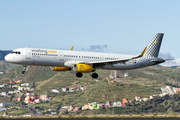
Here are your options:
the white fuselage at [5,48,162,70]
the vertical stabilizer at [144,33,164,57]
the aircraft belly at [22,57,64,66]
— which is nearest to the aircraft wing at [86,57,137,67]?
the white fuselage at [5,48,162,70]

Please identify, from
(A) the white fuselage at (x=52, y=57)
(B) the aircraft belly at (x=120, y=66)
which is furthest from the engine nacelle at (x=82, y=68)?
(B) the aircraft belly at (x=120, y=66)

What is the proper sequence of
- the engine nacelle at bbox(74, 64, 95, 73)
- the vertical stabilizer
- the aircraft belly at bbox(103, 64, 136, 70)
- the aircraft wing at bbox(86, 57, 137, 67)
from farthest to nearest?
the vertical stabilizer → the aircraft belly at bbox(103, 64, 136, 70) → the aircraft wing at bbox(86, 57, 137, 67) → the engine nacelle at bbox(74, 64, 95, 73)

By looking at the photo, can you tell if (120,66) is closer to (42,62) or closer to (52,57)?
(52,57)

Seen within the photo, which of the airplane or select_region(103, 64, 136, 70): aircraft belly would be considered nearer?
the airplane

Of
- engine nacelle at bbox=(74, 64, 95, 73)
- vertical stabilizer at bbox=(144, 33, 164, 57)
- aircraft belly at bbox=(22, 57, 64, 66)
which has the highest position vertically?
vertical stabilizer at bbox=(144, 33, 164, 57)

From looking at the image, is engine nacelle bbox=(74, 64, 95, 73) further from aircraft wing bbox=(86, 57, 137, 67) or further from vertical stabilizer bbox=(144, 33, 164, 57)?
vertical stabilizer bbox=(144, 33, 164, 57)

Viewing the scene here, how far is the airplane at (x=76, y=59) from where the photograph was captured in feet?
216

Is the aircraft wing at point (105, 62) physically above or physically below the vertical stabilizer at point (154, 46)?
below

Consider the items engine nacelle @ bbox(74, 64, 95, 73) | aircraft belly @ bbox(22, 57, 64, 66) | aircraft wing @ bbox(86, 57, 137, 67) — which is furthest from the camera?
aircraft wing @ bbox(86, 57, 137, 67)

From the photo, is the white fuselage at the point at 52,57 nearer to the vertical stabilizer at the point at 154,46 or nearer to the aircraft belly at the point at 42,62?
the aircraft belly at the point at 42,62

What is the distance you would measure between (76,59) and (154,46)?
21.5 metres

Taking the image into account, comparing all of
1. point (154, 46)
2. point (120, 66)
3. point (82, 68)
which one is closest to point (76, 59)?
point (82, 68)

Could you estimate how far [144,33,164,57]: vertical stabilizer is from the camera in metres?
81.4

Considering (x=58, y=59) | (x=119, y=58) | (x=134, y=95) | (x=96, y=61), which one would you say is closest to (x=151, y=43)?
(x=119, y=58)
